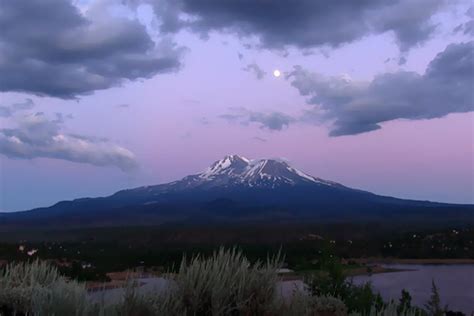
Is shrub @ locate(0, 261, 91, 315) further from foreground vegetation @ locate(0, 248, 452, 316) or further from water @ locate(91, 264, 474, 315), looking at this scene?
water @ locate(91, 264, 474, 315)

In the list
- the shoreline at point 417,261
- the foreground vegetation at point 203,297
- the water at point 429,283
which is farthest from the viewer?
the shoreline at point 417,261

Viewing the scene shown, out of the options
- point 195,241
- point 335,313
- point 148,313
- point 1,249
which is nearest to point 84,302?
point 148,313

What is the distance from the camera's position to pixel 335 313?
9852mm

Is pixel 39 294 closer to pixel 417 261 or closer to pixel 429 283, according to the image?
pixel 429 283

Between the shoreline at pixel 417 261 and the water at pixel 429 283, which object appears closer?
the water at pixel 429 283

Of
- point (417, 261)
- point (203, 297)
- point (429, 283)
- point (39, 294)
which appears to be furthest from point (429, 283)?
point (39, 294)

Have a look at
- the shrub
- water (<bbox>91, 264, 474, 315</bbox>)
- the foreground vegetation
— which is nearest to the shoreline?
water (<bbox>91, 264, 474, 315</bbox>)

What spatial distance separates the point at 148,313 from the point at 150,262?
3834 cm

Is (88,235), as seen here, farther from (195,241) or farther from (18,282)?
(18,282)

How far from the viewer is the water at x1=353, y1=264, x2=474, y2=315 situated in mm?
30753

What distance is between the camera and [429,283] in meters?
40.4

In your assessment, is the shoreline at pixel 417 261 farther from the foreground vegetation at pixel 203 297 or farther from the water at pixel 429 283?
the foreground vegetation at pixel 203 297

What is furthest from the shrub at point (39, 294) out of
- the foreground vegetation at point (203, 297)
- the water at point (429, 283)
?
the water at point (429, 283)

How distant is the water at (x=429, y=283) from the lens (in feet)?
101
